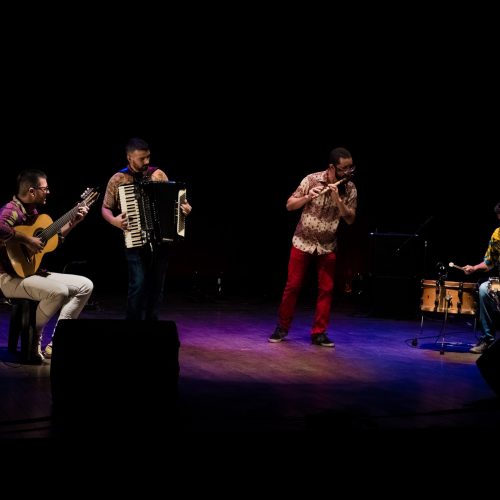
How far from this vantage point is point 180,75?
10430mm

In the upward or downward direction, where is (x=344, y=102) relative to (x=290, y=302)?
upward

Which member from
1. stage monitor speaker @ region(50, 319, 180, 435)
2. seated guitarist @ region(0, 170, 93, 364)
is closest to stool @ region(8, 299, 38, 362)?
seated guitarist @ region(0, 170, 93, 364)

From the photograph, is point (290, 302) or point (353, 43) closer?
point (290, 302)

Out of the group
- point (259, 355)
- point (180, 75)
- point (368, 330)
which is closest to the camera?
point (259, 355)

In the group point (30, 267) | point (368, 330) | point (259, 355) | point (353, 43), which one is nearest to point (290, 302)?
point (259, 355)

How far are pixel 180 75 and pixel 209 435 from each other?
7.83 m

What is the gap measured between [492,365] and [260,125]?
7878mm

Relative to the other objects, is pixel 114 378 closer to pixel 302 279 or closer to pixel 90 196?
pixel 90 196

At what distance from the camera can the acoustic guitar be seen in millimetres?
5311

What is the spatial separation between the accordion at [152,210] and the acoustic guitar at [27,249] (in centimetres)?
40

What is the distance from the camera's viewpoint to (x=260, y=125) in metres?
11.6

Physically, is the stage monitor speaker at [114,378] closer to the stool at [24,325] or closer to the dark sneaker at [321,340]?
the stool at [24,325]

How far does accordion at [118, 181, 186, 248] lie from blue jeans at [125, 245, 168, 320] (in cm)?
13

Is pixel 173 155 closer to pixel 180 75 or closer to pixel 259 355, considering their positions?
pixel 180 75
